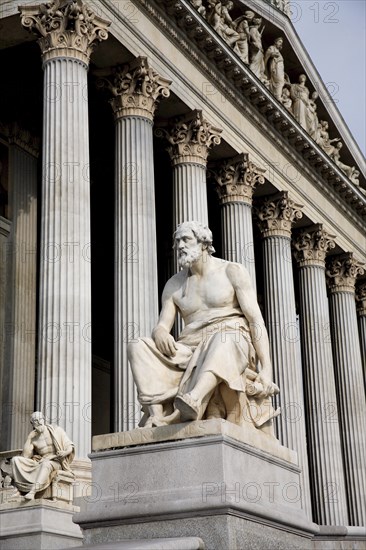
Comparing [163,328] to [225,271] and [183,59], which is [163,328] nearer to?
[225,271]

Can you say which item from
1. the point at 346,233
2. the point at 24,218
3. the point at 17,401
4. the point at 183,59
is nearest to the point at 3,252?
the point at 24,218

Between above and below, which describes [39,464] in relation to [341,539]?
above

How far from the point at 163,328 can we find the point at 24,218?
1759 centimetres

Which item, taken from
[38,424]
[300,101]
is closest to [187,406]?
[38,424]

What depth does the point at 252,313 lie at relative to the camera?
12812mm

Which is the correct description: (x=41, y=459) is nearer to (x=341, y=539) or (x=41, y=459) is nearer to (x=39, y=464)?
(x=39, y=464)

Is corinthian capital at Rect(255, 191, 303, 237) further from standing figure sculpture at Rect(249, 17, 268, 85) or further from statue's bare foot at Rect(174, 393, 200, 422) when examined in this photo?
statue's bare foot at Rect(174, 393, 200, 422)

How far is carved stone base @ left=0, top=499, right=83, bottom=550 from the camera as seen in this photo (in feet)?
57.2

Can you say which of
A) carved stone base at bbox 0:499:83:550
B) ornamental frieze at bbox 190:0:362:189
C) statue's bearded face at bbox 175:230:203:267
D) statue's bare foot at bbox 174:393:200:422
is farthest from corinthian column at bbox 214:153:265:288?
statue's bare foot at bbox 174:393:200:422

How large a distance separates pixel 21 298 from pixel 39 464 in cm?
1047

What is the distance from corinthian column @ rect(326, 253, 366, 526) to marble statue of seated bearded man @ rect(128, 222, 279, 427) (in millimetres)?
28993

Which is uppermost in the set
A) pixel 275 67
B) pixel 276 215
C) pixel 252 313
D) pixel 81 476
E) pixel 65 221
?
pixel 275 67

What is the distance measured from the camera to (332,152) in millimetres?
43125

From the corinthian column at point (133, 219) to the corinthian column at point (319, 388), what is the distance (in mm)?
13970
